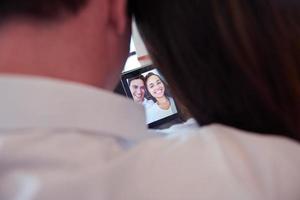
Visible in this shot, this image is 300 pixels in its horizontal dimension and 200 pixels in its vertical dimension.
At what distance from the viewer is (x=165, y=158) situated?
41 centimetres

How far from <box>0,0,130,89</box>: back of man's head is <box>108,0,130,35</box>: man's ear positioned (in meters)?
0.01

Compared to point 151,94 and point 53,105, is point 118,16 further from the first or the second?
point 151,94

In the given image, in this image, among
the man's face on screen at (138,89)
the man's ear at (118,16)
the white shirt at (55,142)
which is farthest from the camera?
the man's face on screen at (138,89)

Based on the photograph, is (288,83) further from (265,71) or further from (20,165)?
(20,165)

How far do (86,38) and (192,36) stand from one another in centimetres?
13

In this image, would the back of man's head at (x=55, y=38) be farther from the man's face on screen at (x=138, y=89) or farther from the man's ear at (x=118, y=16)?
the man's face on screen at (x=138, y=89)

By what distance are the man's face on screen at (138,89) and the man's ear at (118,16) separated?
580 mm

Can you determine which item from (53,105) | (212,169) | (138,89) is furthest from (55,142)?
(138,89)

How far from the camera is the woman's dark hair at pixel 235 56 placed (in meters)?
0.49

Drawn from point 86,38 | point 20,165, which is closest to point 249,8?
point 86,38

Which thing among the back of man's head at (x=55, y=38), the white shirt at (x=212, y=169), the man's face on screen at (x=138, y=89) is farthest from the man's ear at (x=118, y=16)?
the man's face on screen at (x=138, y=89)

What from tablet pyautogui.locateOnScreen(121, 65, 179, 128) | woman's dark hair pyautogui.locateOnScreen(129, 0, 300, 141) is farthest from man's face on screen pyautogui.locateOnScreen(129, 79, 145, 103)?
woman's dark hair pyautogui.locateOnScreen(129, 0, 300, 141)

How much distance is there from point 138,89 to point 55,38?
0.68m

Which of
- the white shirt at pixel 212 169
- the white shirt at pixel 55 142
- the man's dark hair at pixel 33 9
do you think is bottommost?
the white shirt at pixel 212 169
